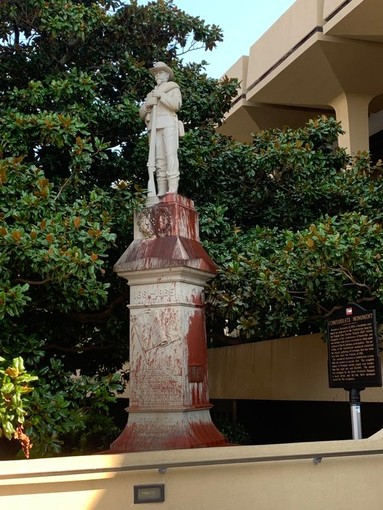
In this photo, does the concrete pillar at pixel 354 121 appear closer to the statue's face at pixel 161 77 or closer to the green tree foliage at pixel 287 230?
the green tree foliage at pixel 287 230

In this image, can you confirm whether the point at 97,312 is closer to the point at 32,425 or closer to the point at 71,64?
the point at 32,425

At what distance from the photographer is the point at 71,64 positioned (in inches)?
465

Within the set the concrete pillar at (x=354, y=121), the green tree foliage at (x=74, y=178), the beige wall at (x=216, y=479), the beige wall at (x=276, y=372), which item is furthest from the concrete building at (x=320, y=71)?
the beige wall at (x=216, y=479)

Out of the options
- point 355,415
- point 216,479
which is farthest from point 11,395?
point 355,415

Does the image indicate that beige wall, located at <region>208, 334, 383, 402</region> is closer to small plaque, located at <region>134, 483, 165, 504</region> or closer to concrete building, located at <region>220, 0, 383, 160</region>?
small plaque, located at <region>134, 483, 165, 504</region>

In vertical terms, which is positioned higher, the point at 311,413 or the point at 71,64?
the point at 71,64

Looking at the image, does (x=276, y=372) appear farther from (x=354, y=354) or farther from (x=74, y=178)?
(x=74, y=178)

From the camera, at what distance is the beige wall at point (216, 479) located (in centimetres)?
517

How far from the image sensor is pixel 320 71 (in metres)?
15.1

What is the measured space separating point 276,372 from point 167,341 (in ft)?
12.9

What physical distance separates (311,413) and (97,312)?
4.26m

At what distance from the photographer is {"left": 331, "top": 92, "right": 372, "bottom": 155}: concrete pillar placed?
15172 mm

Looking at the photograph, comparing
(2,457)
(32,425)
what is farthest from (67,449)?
(32,425)

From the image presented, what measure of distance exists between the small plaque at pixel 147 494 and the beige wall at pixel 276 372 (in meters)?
5.09
